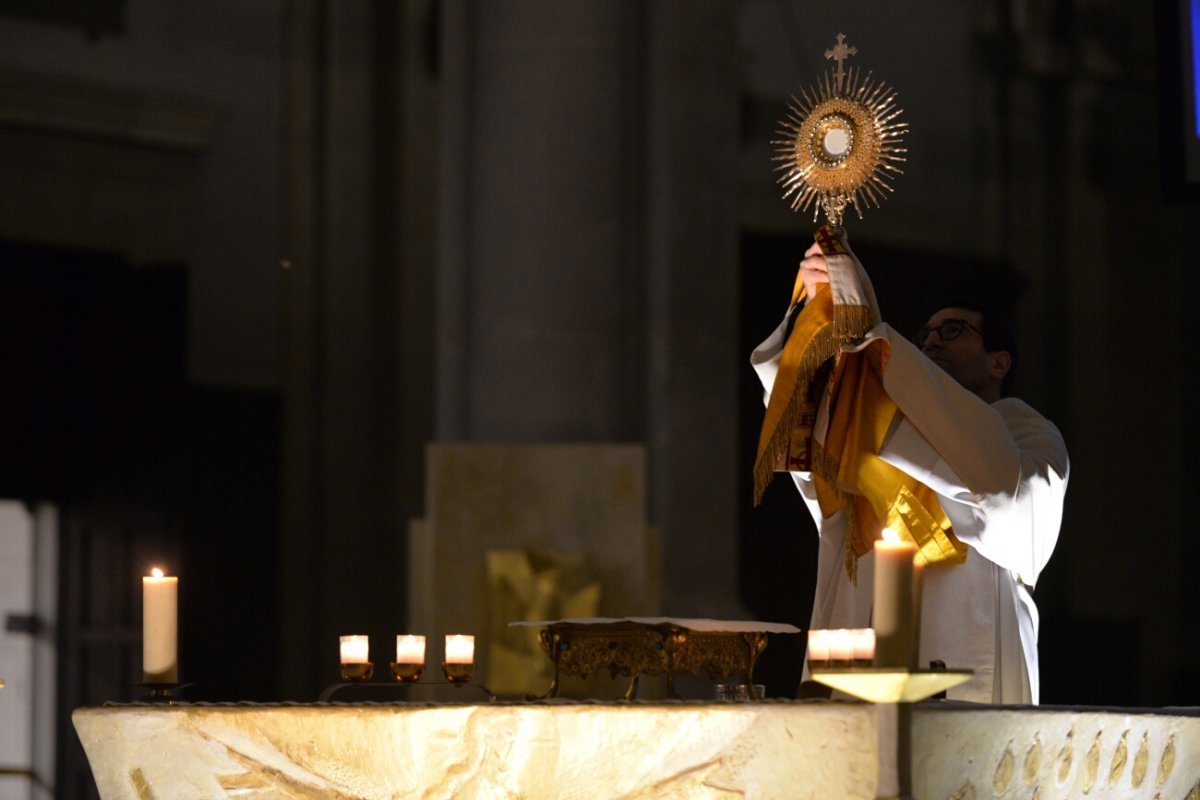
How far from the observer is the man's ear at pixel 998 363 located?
5.04 meters

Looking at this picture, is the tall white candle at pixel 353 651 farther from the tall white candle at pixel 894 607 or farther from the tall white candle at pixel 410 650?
the tall white candle at pixel 894 607

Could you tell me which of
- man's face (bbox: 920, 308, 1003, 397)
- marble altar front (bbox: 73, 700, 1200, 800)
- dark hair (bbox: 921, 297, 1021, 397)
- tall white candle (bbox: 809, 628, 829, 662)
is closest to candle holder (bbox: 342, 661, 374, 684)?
marble altar front (bbox: 73, 700, 1200, 800)

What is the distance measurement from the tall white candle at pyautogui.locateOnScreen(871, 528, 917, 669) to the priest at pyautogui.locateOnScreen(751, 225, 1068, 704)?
4.19 feet

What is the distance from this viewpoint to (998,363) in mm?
5051

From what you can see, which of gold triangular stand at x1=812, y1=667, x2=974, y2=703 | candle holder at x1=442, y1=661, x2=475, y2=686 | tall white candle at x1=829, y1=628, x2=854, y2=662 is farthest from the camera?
candle holder at x1=442, y1=661, x2=475, y2=686

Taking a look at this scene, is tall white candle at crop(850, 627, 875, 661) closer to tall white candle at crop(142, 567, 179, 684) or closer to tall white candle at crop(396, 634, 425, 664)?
tall white candle at crop(396, 634, 425, 664)

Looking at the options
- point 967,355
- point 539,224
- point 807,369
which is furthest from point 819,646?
point 539,224

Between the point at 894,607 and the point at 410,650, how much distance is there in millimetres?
1212

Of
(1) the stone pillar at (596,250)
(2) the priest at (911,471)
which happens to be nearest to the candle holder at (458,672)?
(2) the priest at (911,471)

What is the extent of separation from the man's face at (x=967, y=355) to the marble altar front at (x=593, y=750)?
4.61 feet

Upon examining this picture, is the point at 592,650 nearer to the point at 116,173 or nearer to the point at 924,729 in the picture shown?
the point at 924,729

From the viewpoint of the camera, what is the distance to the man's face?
5020 millimetres

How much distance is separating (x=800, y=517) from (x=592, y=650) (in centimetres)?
405

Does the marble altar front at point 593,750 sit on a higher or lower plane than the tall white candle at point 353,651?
lower
